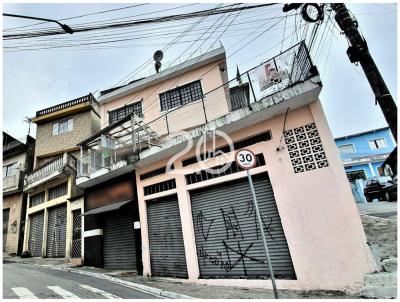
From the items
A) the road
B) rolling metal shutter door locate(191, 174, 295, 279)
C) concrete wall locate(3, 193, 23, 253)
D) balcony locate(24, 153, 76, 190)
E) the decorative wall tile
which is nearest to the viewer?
the road

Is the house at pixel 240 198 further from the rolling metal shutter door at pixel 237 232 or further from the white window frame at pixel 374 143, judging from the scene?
the white window frame at pixel 374 143

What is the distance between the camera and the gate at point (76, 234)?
522 inches

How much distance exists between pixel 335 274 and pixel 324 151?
10.2 feet

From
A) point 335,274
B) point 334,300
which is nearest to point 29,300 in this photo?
point 334,300

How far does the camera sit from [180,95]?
12906mm

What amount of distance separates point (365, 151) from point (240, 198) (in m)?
27.0

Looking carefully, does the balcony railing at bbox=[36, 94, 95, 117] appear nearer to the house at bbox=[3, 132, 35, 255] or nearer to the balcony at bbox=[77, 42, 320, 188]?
the house at bbox=[3, 132, 35, 255]

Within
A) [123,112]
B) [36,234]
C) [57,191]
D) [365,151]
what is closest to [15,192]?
[36,234]

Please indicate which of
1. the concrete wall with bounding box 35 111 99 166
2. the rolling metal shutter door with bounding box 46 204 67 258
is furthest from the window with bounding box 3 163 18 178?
the rolling metal shutter door with bounding box 46 204 67 258

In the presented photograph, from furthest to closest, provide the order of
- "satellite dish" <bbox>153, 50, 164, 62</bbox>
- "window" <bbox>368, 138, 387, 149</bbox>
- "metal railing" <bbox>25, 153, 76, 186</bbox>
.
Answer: "window" <bbox>368, 138, 387, 149</bbox>
"satellite dish" <bbox>153, 50, 164, 62</bbox>
"metal railing" <bbox>25, 153, 76, 186</bbox>

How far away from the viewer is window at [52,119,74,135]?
18609mm

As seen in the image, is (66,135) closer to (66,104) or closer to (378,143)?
(66,104)

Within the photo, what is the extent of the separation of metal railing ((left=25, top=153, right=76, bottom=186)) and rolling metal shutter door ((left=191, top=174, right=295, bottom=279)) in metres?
10.8

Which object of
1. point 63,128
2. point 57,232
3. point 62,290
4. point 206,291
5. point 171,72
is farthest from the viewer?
point 63,128
